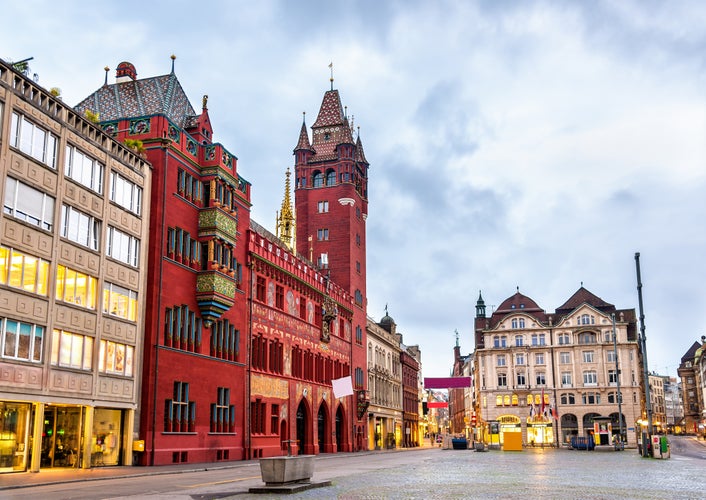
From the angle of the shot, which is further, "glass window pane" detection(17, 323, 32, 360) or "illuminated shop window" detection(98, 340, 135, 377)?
"illuminated shop window" detection(98, 340, 135, 377)

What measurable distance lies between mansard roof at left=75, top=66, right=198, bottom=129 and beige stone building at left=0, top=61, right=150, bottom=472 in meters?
6.83

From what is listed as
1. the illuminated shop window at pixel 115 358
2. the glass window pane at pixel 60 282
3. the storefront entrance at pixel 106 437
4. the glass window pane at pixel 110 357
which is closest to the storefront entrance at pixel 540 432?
the illuminated shop window at pixel 115 358

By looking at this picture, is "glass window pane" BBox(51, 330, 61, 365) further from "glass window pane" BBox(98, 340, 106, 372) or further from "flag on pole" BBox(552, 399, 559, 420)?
"flag on pole" BBox(552, 399, 559, 420)

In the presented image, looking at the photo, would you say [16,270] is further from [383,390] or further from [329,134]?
[383,390]

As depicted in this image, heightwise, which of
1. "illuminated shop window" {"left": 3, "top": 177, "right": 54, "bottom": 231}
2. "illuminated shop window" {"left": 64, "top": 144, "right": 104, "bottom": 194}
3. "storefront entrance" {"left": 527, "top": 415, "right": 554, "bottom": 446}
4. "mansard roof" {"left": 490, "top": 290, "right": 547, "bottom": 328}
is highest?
"mansard roof" {"left": 490, "top": 290, "right": 547, "bottom": 328}

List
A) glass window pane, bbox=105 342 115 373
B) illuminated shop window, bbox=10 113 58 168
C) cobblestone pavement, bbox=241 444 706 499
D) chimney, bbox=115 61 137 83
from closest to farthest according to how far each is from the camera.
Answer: cobblestone pavement, bbox=241 444 706 499
illuminated shop window, bbox=10 113 58 168
glass window pane, bbox=105 342 115 373
chimney, bbox=115 61 137 83

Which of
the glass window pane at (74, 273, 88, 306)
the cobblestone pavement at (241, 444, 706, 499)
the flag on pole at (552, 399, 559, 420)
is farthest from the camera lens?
the flag on pole at (552, 399, 559, 420)

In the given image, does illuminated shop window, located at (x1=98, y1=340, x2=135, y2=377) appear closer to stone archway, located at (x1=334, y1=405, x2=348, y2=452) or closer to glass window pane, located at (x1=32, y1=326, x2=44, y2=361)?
glass window pane, located at (x1=32, y1=326, x2=44, y2=361)

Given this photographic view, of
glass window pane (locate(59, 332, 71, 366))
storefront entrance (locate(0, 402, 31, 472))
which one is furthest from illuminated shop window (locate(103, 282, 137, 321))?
storefront entrance (locate(0, 402, 31, 472))

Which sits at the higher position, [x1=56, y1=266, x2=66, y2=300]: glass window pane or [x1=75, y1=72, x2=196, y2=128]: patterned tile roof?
[x1=75, y1=72, x2=196, y2=128]: patterned tile roof

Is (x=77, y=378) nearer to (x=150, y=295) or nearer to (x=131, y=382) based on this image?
(x=131, y=382)

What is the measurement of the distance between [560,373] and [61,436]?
9031 centimetres

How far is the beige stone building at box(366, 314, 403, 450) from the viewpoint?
3462 inches

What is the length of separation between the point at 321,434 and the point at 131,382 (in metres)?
31.6
